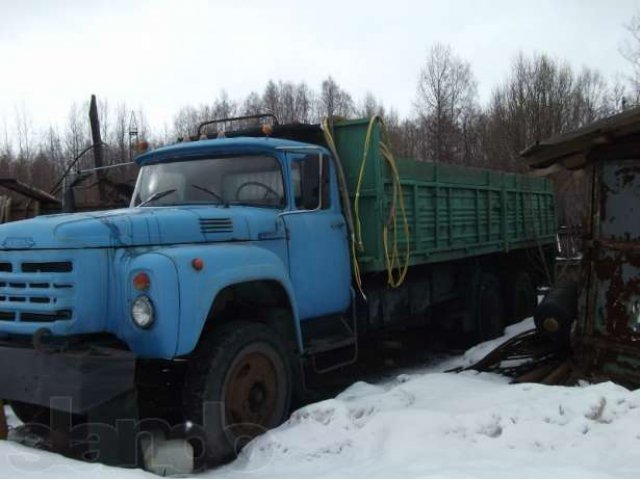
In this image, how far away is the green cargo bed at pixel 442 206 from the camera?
6.48 m

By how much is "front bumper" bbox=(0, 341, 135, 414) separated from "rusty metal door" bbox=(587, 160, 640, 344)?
458cm

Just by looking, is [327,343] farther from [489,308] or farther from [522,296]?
[522,296]

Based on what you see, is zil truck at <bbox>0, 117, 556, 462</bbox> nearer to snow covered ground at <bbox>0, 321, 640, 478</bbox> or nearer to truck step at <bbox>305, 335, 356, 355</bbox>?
truck step at <bbox>305, 335, 356, 355</bbox>

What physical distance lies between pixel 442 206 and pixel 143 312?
457 centimetres

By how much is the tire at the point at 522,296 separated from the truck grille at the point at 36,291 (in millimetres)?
7821

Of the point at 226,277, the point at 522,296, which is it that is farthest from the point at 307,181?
the point at 522,296

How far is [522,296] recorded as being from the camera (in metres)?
10.7

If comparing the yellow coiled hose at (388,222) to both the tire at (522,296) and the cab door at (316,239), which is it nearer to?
the cab door at (316,239)

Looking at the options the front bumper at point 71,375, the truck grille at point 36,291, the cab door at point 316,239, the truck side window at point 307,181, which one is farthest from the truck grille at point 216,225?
the front bumper at point 71,375

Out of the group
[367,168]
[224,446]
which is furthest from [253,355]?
[367,168]

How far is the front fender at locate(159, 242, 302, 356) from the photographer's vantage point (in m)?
4.26

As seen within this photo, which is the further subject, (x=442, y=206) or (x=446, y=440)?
(x=442, y=206)

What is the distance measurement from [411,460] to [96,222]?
2621 millimetres

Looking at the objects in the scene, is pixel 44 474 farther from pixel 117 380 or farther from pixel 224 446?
pixel 224 446
